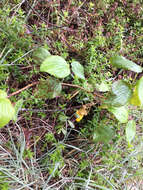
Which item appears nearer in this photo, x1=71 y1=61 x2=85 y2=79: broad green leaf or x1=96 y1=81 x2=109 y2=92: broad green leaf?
x1=71 y1=61 x2=85 y2=79: broad green leaf

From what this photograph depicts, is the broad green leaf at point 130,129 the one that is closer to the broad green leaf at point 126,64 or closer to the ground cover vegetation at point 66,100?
the ground cover vegetation at point 66,100

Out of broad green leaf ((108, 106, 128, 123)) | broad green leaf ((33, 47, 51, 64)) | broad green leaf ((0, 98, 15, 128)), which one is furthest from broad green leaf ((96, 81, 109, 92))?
broad green leaf ((0, 98, 15, 128))

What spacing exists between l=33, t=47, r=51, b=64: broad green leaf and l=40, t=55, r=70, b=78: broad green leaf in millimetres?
140

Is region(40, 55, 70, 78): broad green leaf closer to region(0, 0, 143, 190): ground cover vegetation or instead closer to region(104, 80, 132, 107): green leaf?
region(0, 0, 143, 190): ground cover vegetation

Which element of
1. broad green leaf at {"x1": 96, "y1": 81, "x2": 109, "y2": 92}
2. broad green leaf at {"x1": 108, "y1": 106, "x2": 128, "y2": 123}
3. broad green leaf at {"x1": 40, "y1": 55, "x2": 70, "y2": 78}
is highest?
broad green leaf at {"x1": 40, "y1": 55, "x2": 70, "y2": 78}

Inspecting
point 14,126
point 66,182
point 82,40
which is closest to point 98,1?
point 82,40

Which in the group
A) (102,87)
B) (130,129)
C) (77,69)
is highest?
(77,69)

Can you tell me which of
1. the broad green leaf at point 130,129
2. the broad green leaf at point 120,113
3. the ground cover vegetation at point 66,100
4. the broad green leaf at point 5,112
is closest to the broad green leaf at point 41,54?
the ground cover vegetation at point 66,100

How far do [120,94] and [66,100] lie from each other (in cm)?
41

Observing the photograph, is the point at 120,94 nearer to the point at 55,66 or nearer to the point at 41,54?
the point at 55,66

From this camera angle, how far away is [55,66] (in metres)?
0.96

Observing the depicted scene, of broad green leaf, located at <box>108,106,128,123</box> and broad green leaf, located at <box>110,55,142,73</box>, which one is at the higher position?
broad green leaf, located at <box>110,55,142,73</box>

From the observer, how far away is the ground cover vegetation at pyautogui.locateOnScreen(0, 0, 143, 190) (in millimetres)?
1067

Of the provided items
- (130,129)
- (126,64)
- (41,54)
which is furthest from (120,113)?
(41,54)
